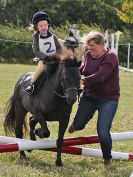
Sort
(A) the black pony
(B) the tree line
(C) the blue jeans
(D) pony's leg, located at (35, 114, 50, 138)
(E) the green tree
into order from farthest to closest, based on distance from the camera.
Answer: (B) the tree line < (E) the green tree < (D) pony's leg, located at (35, 114, 50, 138) < (C) the blue jeans < (A) the black pony

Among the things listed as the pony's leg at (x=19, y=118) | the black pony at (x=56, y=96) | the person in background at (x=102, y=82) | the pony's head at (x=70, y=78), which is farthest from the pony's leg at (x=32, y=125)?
the pony's head at (x=70, y=78)

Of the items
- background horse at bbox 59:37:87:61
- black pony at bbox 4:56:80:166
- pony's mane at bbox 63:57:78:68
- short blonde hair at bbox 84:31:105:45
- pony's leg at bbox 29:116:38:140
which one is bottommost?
pony's leg at bbox 29:116:38:140

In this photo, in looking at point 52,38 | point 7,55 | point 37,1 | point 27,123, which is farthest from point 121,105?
point 37,1

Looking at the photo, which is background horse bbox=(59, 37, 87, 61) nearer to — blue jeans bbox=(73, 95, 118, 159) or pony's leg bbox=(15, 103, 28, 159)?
blue jeans bbox=(73, 95, 118, 159)

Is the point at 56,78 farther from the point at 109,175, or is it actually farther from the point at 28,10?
the point at 28,10

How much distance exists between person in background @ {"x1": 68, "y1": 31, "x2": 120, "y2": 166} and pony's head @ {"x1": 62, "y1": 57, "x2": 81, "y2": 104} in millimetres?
275

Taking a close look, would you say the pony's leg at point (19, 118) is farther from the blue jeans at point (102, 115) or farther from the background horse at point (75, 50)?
the background horse at point (75, 50)

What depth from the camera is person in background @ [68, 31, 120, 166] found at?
7043 mm

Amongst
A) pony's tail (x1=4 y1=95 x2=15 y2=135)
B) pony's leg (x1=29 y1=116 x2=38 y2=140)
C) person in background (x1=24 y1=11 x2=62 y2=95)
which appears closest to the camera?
person in background (x1=24 y1=11 x2=62 y2=95)

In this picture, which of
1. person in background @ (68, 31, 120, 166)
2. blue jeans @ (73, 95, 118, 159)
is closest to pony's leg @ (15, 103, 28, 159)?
blue jeans @ (73, 95, 118, 159)

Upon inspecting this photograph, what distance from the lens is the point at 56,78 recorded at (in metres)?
7.10

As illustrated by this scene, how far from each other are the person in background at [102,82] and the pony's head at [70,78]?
275 millimetres

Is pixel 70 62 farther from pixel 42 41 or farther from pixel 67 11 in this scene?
pixel 67 11

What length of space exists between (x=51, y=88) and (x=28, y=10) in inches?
2116
